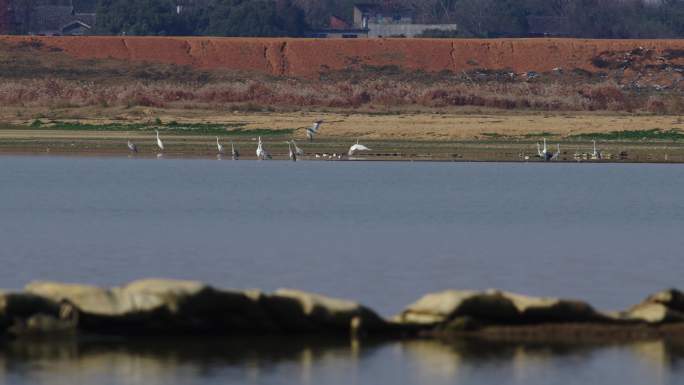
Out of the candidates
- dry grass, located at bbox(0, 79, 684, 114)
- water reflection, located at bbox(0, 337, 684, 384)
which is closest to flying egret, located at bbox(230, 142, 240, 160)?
dry grass, located at bbox(0, 79, 684, 114)

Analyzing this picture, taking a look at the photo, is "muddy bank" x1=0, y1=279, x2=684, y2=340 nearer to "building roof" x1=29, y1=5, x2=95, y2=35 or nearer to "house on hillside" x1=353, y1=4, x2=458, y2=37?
"house on hillside" x1=353, y1=4, x2=458, y2=37

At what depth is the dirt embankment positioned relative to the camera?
77.8 metres

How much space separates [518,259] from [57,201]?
12841mm

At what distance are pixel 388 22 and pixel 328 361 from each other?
10343 centimetres

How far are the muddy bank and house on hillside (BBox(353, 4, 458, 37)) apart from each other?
3627 inches

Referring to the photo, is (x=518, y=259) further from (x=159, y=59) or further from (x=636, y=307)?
(x=159, y=59)

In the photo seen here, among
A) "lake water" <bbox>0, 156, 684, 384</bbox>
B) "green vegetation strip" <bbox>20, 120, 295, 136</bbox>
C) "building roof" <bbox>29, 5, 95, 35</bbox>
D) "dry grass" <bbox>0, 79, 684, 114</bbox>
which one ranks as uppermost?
"building roof" <bbox>29, 5, 95, 35</bbox>

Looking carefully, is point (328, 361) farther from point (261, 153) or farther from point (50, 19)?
point (50, 19)

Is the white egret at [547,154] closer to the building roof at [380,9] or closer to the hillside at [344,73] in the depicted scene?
the hillside at [344,73]

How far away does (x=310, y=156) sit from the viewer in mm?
44156

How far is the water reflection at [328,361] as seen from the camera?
13203mm

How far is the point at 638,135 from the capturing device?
50094 mm

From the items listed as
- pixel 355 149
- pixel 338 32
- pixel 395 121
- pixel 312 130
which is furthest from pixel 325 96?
pixel 338 32

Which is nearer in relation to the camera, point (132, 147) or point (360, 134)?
point (132, 147)
